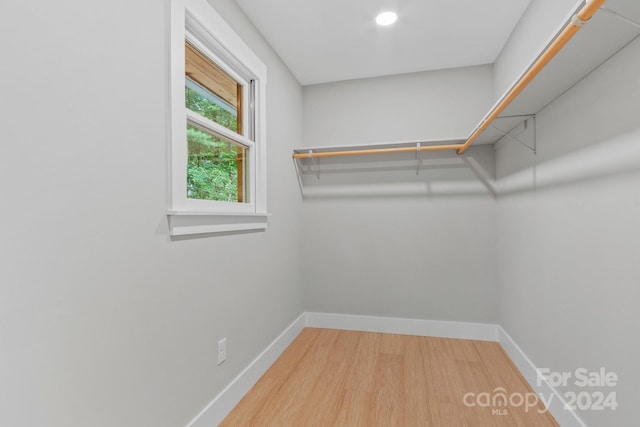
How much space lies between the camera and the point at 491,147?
2.70m

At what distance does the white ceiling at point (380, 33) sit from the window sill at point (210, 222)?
1.28 meters

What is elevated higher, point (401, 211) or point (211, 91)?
point (211, 91)

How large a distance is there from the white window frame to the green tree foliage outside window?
5 cm

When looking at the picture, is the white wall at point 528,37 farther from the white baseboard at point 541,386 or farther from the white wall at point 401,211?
the white baseboard at point 541,386

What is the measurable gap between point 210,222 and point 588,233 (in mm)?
1713

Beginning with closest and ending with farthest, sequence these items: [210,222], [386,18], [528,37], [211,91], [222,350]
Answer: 1. [210,222]
2. [222,350]
3. [211,91]
4. [528,37]
5. [386,18]

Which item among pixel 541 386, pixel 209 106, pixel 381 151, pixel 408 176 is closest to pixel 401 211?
pixel 408 176

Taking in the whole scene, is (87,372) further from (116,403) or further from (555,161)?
(555,161)

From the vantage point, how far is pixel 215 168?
1.80 m

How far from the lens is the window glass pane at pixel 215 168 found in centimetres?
158

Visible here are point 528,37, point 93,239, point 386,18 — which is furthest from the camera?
point 386,18

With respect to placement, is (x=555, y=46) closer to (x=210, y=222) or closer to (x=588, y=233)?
(x=588, y=233)

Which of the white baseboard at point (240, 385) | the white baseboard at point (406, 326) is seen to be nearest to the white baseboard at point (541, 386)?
the white baseboard at point (406, 326)

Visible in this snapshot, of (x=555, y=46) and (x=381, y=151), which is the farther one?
(x=381, y=151)
